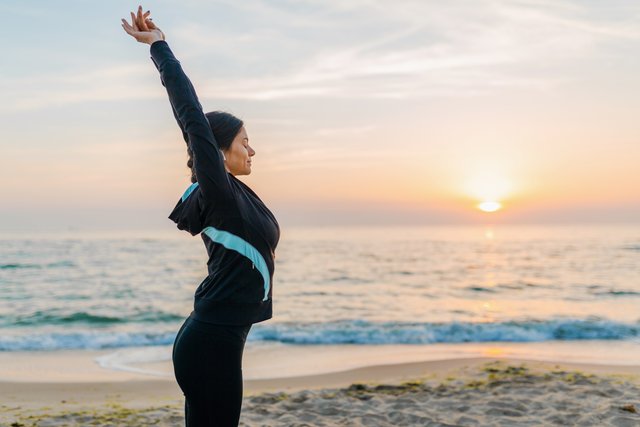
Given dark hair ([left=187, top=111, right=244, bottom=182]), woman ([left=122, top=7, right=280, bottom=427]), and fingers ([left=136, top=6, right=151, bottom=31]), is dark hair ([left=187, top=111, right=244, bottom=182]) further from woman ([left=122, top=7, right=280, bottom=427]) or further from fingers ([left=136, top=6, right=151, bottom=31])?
fingers ([left=136, top=6, right=151, bottom=31])

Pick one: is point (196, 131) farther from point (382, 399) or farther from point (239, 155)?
point (382, 399)

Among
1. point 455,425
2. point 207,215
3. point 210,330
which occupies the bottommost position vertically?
point 455,425

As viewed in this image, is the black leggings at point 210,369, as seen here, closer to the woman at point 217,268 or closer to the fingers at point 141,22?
the woman at point 217,268

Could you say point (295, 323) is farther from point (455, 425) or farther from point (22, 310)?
point (455, 425)

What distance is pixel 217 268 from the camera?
2.28 meters

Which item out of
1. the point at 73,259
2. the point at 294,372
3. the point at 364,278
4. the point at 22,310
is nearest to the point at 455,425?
the point at 294,372

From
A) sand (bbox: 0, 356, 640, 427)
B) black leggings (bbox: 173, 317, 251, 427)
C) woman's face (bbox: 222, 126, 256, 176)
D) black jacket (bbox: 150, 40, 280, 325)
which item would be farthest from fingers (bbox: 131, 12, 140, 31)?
sand (bbox: 0, 356, 640, 427)

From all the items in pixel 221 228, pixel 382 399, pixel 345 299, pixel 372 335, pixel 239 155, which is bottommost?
pixel 382 399

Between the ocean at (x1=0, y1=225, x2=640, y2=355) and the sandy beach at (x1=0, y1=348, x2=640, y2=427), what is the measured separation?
3.24 meters

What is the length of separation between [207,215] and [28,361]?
28.6 feet

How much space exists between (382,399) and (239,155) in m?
4.67

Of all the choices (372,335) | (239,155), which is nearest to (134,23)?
(239,155)

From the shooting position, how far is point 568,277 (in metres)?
23.3

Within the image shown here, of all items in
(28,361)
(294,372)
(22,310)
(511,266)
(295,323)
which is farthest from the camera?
→ (511,266)
